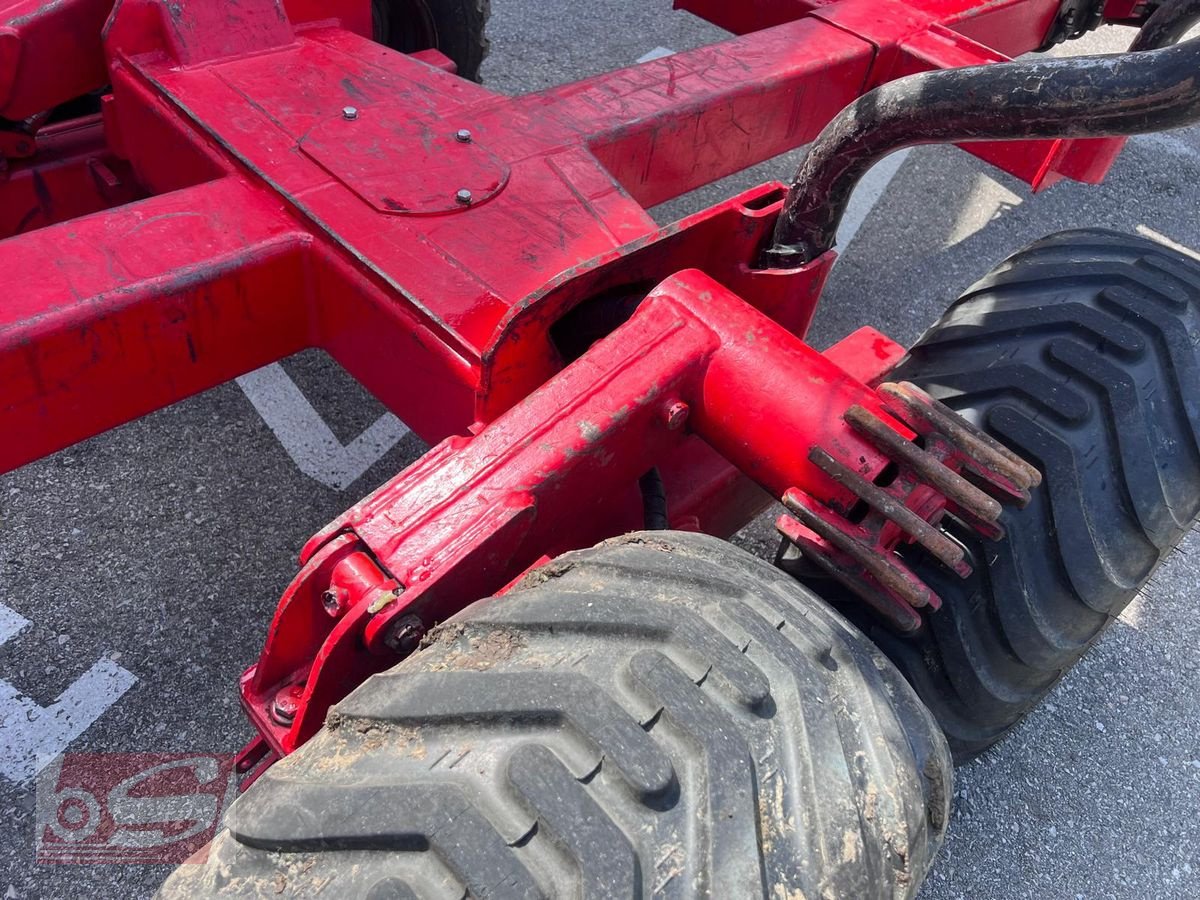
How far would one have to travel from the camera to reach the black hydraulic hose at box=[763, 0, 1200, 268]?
1109mm

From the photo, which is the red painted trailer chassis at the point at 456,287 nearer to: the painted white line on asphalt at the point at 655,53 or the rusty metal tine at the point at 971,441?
the rusty metal tine at the point at 971,441

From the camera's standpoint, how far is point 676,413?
137cm

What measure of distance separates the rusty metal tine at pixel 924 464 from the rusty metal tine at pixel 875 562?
115 mm

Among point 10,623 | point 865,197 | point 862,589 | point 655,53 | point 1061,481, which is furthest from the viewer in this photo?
point 655,53

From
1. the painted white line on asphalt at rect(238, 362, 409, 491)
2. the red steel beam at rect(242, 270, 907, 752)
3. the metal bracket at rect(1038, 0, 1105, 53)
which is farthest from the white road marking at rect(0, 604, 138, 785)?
the metal bracket at rect(1038, 0, 1105, 53)

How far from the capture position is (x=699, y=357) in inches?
53.9

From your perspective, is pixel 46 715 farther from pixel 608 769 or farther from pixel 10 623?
pixel 608 769

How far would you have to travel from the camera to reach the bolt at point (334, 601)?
3.90ft

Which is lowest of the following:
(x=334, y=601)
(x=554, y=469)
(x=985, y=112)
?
(x=334, y=601)

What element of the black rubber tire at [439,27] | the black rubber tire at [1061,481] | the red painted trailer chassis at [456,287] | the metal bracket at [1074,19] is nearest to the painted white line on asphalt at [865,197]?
the metal bracket at [1074,19]

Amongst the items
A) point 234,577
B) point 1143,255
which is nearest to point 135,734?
point 234,577

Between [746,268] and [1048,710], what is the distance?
139cm

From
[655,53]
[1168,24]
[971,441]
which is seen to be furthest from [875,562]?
[655,53]

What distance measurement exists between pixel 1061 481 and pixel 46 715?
6.62 feet
